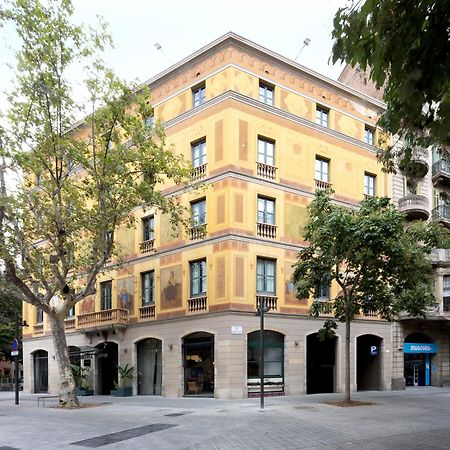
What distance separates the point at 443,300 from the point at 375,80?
2827 centimetres

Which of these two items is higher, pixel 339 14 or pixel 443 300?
pixel 339 14

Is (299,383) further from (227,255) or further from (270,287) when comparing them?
(227,255)

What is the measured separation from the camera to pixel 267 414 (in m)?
16.3

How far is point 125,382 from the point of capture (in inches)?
1067

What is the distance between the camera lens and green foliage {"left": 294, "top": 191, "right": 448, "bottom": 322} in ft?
58.9

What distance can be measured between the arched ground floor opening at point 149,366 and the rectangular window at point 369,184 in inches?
532

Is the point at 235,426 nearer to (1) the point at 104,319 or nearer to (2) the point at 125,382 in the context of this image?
(2) the point at 125,382

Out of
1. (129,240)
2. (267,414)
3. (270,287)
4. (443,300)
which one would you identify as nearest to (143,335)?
(129,240)

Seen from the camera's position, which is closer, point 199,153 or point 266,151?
point 266,151

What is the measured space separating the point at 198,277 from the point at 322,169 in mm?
8510

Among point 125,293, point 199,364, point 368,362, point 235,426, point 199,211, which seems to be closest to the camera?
point 235,426

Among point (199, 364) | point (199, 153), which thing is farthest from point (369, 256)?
point (199, 153)

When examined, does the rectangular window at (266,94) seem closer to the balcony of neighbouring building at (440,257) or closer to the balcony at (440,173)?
the balcony at (440,173)

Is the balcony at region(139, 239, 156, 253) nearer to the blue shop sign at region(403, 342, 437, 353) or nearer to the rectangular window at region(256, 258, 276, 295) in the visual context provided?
the rectangular window at region(256, 258, 276, 295)
